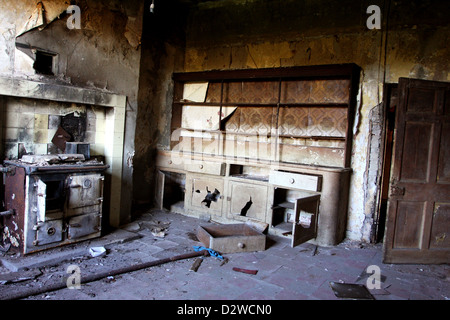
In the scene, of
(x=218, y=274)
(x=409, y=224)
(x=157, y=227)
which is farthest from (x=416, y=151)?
(x=157, y=227)

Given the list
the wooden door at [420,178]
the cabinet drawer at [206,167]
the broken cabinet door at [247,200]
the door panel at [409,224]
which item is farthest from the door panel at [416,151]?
the cabinet drawer at [206,167]

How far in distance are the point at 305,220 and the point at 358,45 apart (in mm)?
2491

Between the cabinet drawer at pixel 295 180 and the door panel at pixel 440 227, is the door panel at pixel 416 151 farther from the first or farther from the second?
the cabinet drawer at pixel 295 180

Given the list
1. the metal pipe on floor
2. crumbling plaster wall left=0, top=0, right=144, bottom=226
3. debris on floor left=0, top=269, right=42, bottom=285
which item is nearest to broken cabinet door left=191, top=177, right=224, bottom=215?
crumbling plaster wall left=0, top=0, right=144, bottom=226

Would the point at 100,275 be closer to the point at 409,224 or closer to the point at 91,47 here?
the point at 91,47

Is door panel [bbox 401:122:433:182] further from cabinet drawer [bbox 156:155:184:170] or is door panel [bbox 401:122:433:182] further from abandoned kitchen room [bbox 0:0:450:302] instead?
cabinet drawer [bbox 156:155:184:170]

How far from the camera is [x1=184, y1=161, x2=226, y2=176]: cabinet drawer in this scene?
5078 millimetres

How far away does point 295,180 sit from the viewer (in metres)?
4.45

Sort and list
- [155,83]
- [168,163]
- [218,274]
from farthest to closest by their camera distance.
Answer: [155,83]
[168,163]
[218,274]

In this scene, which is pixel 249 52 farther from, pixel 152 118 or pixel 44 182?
pixel 44 182

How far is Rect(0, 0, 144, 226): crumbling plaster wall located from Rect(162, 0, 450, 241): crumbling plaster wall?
181cm

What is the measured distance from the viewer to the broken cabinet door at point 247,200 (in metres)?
4.76

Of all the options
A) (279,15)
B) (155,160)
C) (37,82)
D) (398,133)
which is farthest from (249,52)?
(37,82)

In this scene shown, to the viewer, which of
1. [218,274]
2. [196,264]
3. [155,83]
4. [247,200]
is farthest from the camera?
[155,83]
